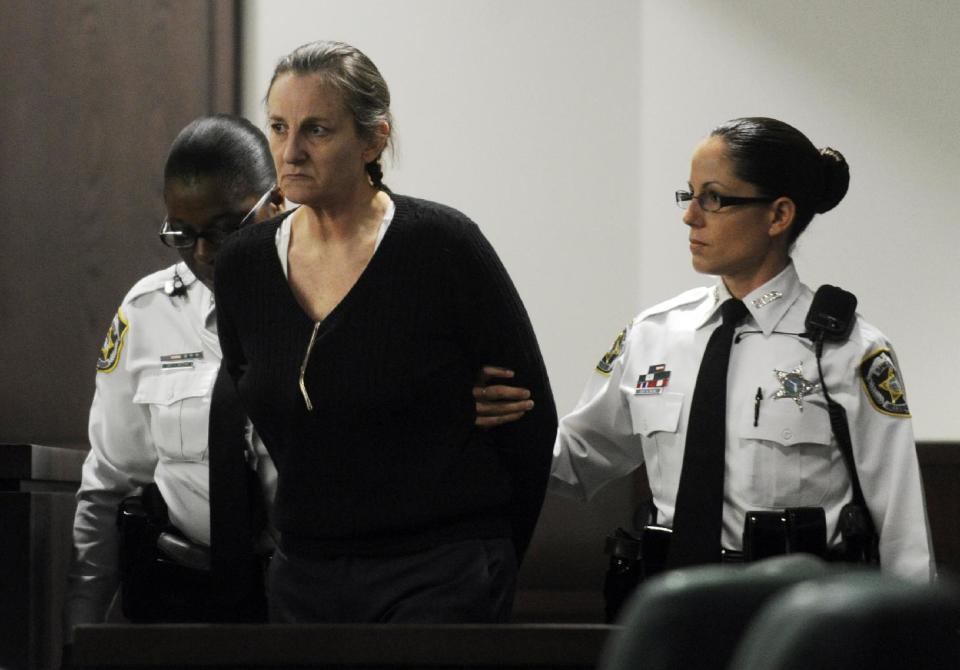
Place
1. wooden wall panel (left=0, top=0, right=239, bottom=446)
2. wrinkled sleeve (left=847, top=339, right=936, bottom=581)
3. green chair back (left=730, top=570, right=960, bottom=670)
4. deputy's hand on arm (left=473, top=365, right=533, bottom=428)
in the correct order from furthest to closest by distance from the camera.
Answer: wooden wall panel (left=0, top=0, right=239, bottom=446)
wrinkled sleeve (left=847, top=339, right=936, bottom=581)
deputy's hand on arm (left=473, top=365, right=533, bottom=428)
green chair back (left=730, top=570, right=960, bottom=670)

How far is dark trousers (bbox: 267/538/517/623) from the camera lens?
1.72 meters

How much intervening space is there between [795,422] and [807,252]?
120cm

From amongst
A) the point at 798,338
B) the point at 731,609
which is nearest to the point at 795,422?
the point at 798,338

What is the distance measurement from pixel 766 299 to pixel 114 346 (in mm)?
1221

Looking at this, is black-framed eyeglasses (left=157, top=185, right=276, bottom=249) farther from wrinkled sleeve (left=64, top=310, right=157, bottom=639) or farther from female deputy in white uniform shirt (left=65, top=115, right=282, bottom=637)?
wrinkled sleeve (left=64, top=310, right=157, bottom=639)

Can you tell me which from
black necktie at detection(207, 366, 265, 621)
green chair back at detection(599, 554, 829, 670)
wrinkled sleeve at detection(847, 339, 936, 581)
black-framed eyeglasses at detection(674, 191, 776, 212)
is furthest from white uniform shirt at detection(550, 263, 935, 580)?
green chair back at detection(599, 554, 829, 670)

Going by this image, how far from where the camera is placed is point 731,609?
63cm

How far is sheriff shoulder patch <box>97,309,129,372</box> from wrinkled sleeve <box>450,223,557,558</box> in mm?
909

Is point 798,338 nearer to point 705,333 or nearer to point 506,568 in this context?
point 705,333

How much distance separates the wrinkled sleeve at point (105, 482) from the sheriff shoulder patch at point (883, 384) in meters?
1.30

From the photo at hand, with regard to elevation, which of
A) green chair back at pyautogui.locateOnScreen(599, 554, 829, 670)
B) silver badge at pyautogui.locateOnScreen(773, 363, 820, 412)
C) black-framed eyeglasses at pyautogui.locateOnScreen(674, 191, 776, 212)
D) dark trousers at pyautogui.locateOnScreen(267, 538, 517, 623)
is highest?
black-framed eyeglasses at pyautogui.locateOnScreen(674, 191, 776, 212)

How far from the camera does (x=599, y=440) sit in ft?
8.19

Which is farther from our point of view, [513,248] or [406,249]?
[513,248]

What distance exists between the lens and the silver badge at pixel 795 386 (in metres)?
2.26
